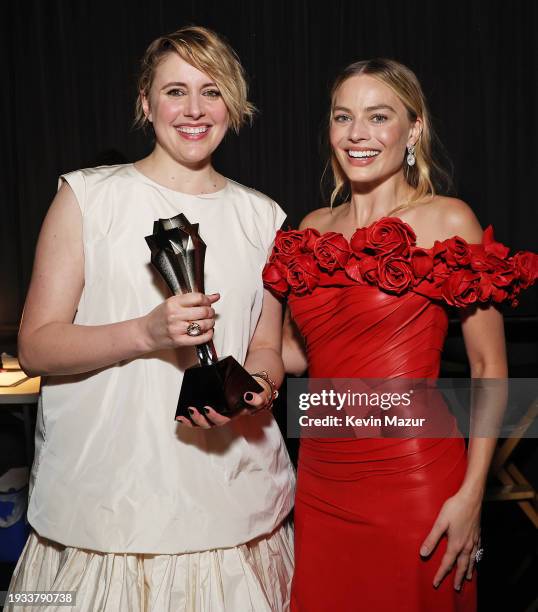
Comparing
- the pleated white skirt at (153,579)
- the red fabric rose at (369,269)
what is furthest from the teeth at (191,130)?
the pleated white skirt at (153,579)

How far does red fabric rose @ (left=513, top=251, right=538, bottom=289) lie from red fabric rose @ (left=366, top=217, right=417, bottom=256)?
288mm

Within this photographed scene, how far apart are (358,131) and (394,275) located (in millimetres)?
402

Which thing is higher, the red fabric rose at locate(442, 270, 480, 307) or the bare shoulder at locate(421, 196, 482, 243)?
the bare shoulder at locate(421, 196, 482, 243)

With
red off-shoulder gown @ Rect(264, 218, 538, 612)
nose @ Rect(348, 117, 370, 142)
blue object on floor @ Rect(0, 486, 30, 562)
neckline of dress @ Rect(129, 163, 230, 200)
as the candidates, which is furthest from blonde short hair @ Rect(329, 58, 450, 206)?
blue object on floor @ Rect(0, 486, 30, 562)

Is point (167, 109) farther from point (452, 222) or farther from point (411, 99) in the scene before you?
point (452, 222)

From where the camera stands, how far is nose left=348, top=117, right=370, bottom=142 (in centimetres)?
205

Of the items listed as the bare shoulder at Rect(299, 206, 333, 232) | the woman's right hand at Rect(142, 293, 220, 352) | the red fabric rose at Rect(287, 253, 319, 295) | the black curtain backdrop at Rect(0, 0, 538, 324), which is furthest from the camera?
the black curtain backdrop at Rect(0, 0, 538, 324)

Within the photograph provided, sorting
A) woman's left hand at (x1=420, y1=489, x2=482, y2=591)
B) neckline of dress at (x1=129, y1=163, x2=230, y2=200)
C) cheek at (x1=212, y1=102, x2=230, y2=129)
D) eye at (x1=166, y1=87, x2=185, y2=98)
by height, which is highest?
eye at (x1=166, y1=87, x2=185, y2=98)

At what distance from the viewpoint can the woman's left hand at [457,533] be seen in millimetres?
1842

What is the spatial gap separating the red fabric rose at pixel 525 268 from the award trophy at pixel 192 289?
81 centimetres

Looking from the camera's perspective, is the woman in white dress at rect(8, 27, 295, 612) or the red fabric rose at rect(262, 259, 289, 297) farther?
the red fabric rose at rect(262, 259, 289, 297)

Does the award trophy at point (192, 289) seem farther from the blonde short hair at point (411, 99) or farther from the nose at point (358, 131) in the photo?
the blonde short hair at point (411, 99)

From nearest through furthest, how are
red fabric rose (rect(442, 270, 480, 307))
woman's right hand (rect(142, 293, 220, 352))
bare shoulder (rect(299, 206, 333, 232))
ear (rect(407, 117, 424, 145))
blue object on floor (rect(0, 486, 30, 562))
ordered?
woman's right hand (rect(142, 293, 220, 352)), red fabric rose (rect(442, 270, 480, 307)), ear (rect(407, 117, 424, 145)), bare shoulder (rect(299, 206, 333, 232)), blue object on floor (rect(0, 486, 30, 562))

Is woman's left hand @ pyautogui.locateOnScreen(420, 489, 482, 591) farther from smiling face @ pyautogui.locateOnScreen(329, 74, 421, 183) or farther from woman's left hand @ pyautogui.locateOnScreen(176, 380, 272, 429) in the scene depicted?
smiling face @ pyautogui.locateOnScreen(329, 74, 421, 183)
